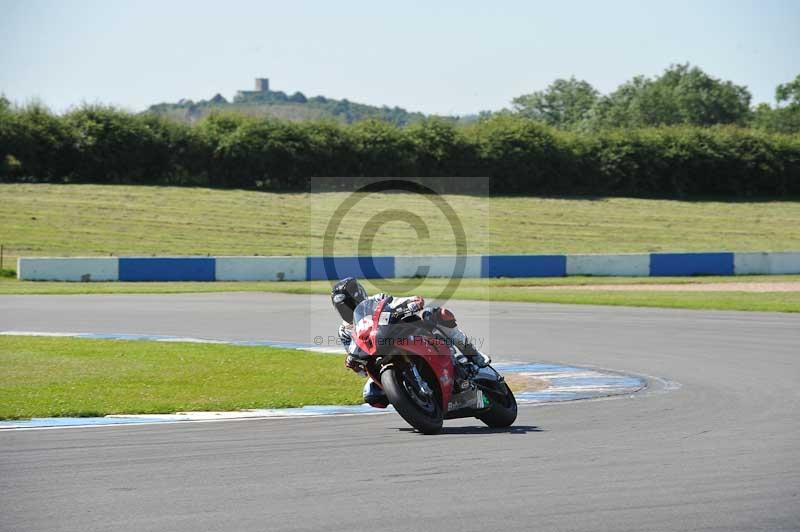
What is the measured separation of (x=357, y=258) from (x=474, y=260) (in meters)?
3.73

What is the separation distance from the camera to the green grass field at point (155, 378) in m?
11.5

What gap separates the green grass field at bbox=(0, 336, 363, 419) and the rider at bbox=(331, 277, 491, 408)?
7.18 ft

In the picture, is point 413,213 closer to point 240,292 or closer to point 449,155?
point 449,155

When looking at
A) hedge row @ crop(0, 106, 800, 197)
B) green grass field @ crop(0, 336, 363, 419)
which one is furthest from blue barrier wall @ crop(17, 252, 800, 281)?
hedge row @ crop(0, 106, 800, 197)

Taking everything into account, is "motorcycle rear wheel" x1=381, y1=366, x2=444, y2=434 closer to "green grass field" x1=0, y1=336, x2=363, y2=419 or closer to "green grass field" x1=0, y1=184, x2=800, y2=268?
"green grass field" x1=0, y1=336, x2=363, y2=419

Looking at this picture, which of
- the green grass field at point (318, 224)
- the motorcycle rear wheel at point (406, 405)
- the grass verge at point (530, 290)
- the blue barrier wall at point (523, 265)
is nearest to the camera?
the motorcycle rear wheel at point (406, 405)

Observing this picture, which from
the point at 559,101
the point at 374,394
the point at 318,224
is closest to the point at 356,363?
the point at 374,394

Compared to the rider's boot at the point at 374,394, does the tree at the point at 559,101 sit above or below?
above

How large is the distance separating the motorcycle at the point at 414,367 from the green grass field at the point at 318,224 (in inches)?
1122

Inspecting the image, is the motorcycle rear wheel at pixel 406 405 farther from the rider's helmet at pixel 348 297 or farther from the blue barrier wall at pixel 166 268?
the blue barrier wall at pixel 166 268

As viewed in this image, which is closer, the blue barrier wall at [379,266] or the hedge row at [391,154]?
the blue barrier wall at [379,266]

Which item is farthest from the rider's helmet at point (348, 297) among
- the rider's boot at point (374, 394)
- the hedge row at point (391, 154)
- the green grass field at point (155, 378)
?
the hedge row at point (391, 154)

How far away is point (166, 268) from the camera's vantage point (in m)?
32.7

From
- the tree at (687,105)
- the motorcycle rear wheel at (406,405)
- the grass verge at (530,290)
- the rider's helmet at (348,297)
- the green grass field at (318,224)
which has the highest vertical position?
the tree at (687,105)
